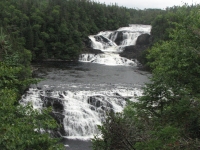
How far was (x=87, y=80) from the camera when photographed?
35781mm

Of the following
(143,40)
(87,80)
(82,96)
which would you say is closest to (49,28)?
(143,40)

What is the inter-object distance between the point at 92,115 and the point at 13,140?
19020mm

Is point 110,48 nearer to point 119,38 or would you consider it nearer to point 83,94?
point 119,38

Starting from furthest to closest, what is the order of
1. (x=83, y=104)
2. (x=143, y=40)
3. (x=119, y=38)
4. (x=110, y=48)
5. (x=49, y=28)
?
1. (x=119, y=38)
2. (x=143, y=40)
3. (x=110, y=48)
4. (x=49, y=28)
5. (x=83, y=104)

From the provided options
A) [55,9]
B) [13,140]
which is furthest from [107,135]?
[55,9]

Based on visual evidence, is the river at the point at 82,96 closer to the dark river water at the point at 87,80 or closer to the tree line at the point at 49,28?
the dark river water at the point at 87,80

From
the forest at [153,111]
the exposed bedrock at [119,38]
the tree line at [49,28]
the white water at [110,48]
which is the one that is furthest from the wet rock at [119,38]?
the forest at [153,111]

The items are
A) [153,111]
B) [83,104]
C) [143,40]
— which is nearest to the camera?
[153,111]

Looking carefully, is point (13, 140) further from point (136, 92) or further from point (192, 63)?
point (136, 92)

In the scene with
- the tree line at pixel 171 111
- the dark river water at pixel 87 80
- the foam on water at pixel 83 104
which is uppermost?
the tree line at pixel 171 111

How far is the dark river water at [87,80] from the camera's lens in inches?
1164

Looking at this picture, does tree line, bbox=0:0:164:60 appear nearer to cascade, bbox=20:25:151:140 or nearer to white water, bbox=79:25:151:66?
white water, bbox=79:25:151:66

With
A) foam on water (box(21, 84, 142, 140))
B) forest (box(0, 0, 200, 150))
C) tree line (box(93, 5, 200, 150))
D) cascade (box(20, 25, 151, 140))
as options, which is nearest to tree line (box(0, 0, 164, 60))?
cascade (box(20, 25, 151, 140))

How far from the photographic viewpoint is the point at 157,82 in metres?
13.4
